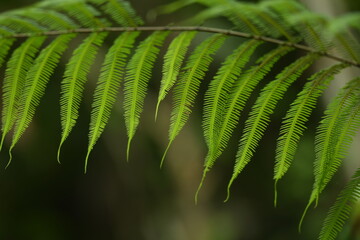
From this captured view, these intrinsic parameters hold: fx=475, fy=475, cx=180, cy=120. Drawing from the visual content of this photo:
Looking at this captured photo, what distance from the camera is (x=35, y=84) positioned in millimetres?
1259

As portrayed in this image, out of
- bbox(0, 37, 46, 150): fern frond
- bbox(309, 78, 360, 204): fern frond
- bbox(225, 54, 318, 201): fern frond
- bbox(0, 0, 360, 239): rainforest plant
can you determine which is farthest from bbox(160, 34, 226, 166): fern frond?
bbox(0, 37, 46, 150): fern frond

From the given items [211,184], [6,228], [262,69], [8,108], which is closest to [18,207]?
[6,228]

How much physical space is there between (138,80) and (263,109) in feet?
1.06

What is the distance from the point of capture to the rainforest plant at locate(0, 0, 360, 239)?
1.13m

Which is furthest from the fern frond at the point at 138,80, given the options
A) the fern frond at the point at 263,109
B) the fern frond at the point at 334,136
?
the fern frond at the point at 334,136

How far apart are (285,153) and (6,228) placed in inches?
145

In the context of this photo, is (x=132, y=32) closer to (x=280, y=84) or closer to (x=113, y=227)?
(x=280, y=84)

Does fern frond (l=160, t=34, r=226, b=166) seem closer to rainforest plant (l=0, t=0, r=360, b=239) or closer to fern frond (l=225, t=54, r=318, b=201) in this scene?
rainforest plant (l=0, t=0, r=360, b=239)

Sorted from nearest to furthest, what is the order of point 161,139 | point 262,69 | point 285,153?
point 285,153
point 262,69
point 161,139

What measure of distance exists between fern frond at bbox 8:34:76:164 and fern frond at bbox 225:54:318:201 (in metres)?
0.53

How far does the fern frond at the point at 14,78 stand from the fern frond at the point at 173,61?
1.24 feet

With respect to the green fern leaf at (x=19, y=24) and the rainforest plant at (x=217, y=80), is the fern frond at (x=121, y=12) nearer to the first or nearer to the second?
the rainforest plant at (x=217, y=80)

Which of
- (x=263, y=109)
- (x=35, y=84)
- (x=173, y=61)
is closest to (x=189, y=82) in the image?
(x=173, y=61)

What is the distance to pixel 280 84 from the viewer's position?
3.92 feet
